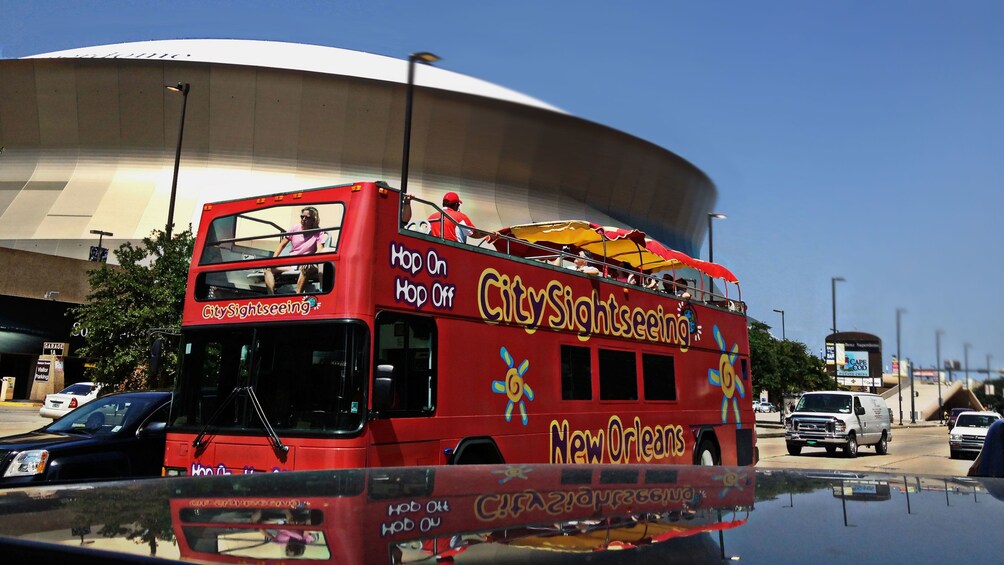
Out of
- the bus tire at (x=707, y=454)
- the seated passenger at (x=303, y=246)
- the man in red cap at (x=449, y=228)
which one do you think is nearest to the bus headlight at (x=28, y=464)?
the seated passenger at (x=303, y=246)

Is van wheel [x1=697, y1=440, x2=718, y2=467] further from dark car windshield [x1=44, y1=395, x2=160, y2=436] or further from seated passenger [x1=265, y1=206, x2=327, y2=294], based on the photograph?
dark car windshield [x1=44, y1=395, x2=160, y2=436]

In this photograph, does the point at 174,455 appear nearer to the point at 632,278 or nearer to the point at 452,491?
the point at 452,491

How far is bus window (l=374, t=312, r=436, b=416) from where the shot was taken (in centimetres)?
834

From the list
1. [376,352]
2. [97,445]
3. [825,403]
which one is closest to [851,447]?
[825,403]

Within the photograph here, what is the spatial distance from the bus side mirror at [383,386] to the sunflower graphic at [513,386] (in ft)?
6.49

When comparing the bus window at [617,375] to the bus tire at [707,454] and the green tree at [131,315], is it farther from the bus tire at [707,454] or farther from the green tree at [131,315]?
the green tree at [131,315]

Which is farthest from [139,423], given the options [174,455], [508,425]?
[508,425]

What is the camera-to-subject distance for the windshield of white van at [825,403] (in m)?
27.5

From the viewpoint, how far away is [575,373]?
11.1 m

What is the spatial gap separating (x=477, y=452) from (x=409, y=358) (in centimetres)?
151

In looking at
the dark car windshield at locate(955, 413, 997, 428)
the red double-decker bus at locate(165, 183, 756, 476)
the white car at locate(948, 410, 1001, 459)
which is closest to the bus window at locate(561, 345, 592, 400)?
the red double-decker bus at locate(165, 183, 756, 476)

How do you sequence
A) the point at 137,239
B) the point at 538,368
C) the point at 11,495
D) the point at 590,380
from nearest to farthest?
1. the point at 11,495
2. the point at 538,368
3. the point at 590,380
4. the point at 137,239

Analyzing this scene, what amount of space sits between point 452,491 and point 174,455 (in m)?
6.34

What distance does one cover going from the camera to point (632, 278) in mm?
13477
